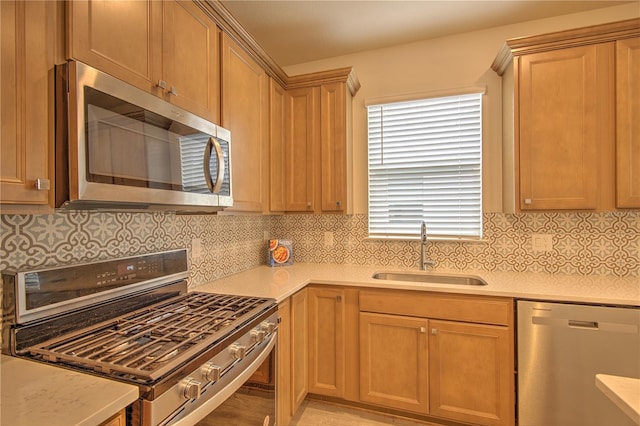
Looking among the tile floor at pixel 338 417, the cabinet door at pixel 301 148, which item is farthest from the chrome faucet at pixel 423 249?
the tile floor at pixel 338 417

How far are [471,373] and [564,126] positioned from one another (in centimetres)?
163

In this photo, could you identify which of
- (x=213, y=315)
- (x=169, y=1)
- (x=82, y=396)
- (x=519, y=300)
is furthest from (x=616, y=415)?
(x=169, y=1)

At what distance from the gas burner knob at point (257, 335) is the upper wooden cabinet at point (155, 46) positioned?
1077mm

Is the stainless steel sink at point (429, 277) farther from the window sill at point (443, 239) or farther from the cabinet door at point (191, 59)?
the cabinet door at point (191, 59)

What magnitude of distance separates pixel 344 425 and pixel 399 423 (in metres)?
0.37

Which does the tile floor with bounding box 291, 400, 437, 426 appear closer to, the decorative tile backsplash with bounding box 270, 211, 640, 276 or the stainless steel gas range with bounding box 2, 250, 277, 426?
the stainless steel gas range with bounding box 2, 250, 277, 426

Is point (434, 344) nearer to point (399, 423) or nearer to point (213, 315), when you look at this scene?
point (399, 423)

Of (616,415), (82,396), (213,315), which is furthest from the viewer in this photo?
(616,415)

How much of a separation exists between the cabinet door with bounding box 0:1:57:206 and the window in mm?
2145

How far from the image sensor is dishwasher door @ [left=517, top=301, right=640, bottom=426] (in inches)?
60.2

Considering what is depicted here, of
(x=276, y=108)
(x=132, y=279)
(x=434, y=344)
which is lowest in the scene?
(x=434, y=344)

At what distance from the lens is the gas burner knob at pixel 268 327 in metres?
1.40

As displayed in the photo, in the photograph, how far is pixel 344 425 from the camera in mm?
A: 1969

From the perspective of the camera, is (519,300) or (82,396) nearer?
(82,396)
